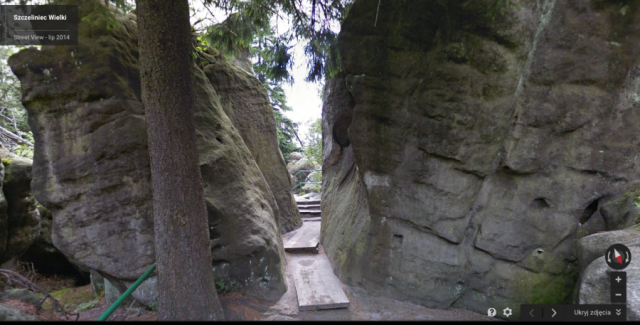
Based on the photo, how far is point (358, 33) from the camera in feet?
14.7

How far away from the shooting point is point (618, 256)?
2.68m

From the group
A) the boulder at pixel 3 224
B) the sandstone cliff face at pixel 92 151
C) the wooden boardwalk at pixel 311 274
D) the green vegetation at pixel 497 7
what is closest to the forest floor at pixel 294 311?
the wooden boardwalk at pixel 311 274

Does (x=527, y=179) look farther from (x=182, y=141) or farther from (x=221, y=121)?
(x=221, y=121)

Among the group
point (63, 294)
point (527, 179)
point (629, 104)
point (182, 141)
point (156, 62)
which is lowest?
point (63, 294)

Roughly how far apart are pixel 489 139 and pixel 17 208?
8.47m

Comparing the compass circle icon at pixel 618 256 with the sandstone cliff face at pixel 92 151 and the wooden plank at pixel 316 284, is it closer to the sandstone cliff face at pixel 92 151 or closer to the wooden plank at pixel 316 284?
the wooden plank at pixel 316 284

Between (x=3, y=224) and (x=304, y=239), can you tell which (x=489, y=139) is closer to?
(x=304, y=239)

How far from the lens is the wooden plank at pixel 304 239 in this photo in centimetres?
626

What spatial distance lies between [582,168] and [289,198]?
6425 mm

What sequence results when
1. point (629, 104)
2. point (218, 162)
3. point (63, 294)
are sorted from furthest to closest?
point (63, 294) < point (218, 162) < point (629, 104)

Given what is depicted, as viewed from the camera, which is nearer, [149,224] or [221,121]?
[149,224]

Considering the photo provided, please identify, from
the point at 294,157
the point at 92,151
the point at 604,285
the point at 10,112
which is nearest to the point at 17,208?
the point at 92,151

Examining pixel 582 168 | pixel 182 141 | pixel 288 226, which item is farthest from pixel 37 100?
pixel 582 168

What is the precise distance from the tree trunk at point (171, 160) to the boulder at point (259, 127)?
3.99 meters
